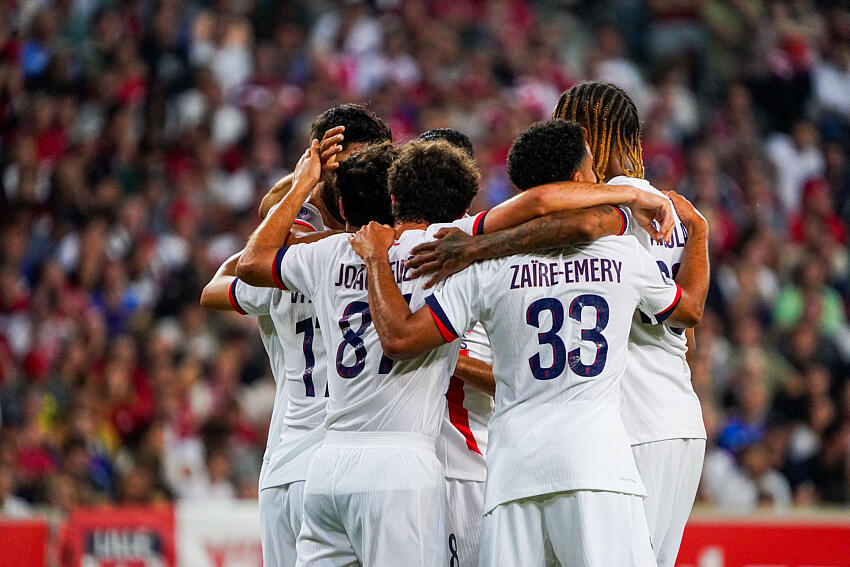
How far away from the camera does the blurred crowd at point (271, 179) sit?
31.6 feet

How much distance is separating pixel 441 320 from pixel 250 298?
1.09 metres

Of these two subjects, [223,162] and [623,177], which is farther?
[223,162]

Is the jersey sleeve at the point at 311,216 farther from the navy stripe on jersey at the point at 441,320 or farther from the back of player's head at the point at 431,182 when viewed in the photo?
the navy stripe on jersey at the point at 441,320

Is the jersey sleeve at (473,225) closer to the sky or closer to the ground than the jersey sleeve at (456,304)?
closer to the sky

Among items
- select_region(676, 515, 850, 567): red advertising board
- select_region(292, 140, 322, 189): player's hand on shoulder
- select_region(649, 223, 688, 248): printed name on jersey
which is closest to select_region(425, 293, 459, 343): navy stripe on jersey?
select_region(292, 140, 322, 189): player's hand on shoulder

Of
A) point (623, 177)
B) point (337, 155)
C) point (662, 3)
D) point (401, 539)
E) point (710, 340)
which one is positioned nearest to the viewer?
point (401, 539)

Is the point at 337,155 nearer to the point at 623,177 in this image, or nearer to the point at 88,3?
the point at 623,177

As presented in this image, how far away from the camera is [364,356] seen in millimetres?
3965

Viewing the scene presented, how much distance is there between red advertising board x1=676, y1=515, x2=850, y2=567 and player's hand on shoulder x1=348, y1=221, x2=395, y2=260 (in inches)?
156

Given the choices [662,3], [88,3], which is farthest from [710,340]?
[88,3]

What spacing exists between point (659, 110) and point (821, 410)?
4.49 metres

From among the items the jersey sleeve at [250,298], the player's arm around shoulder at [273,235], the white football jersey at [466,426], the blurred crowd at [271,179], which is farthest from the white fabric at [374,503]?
the blurred crowd at [271,179]

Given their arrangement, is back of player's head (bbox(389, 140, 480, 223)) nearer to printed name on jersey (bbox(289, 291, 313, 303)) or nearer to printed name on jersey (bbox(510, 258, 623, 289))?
printed name on jersey (bbox(510, 258, 623, 289))

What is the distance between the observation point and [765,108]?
505 inches
